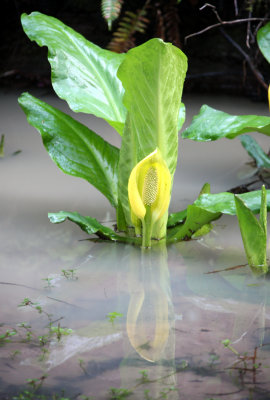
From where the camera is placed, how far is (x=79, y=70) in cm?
172

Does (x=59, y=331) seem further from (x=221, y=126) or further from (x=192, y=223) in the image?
(x=221, y=126)

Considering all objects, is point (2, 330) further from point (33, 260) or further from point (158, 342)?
point (33, 260)

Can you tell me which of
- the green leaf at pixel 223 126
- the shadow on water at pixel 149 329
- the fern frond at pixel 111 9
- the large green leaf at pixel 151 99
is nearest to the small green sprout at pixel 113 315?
the shadow on water at pixel 149 329

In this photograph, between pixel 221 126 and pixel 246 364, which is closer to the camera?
pixel 246 364

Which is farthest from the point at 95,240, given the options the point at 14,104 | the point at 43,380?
the point at 14,104

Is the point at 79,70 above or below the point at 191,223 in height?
above

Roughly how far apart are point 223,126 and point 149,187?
294 mm

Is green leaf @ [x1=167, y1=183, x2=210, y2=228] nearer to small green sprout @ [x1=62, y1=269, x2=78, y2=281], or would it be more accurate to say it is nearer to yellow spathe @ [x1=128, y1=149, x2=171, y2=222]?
yellow spathe @ [x1=128, y1=149, x2=171, y2=222]

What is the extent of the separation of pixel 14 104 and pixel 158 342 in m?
2.61

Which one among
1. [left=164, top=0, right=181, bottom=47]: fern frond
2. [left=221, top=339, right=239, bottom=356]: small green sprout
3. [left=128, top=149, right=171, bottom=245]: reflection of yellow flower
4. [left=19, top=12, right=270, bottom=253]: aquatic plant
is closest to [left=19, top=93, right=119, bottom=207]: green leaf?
[left=19, top=12, right=270, bottom=253]: aquatic plant

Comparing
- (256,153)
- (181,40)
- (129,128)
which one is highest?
(129,128)

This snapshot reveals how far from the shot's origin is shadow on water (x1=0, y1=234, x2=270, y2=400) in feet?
3.33

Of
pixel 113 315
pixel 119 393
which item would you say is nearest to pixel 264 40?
pixel 113 315

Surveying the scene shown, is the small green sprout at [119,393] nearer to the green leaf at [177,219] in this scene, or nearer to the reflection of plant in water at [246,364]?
the reflection of plant in water at [246,364]
